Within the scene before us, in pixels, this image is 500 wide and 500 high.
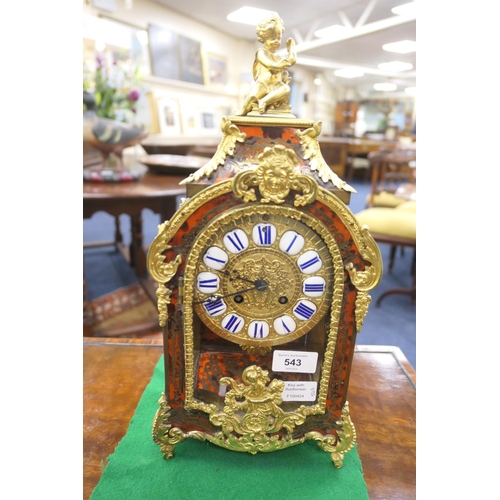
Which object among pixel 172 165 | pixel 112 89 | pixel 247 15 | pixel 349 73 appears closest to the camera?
pixel 112 89

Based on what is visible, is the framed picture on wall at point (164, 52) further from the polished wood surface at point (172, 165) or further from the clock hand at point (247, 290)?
the clock hand at point (247, 290)

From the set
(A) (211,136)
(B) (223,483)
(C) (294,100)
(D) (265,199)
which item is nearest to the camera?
(D) (265,199)

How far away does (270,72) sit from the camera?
920 millimetres

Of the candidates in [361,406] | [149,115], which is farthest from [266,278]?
[149,115]

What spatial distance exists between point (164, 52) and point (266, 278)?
501 cm

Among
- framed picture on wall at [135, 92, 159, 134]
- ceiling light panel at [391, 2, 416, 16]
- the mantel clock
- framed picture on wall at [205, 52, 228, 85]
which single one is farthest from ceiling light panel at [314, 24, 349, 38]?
the mantel clock

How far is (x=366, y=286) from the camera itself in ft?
2.97

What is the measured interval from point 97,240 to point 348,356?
4007 mm

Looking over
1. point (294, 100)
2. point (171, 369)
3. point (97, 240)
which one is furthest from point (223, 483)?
point (294, 100)

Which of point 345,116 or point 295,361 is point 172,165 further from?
point 345,116

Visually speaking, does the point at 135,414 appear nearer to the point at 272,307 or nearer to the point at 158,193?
the point at 272,307

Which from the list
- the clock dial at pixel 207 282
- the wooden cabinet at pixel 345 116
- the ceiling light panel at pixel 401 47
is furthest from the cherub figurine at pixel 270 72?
the wooden cabinet at pixel 345 116

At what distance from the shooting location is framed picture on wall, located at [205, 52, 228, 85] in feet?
19.5

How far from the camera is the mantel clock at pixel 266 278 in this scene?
34.2 inches
